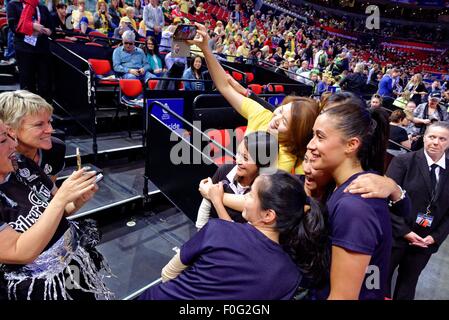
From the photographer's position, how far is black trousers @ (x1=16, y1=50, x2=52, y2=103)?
13.0 ft

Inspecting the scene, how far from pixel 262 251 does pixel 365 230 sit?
13.3 inches

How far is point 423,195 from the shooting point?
2484 millimetres

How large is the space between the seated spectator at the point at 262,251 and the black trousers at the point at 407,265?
185 cm

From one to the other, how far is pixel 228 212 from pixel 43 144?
105 centimetres

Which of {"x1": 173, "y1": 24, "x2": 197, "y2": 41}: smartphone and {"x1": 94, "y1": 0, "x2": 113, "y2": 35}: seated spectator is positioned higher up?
{"x1": 94, "y1": 0, "x2": 113, "y2": 35}: seated spectator

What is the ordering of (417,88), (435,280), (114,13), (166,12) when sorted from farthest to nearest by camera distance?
(166,12), (114,13), (417,88), (435,280)

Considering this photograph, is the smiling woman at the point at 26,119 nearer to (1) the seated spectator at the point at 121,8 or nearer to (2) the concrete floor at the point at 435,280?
(2) the concrete floor at the point at 435,280

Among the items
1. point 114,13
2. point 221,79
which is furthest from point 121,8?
point 221,79

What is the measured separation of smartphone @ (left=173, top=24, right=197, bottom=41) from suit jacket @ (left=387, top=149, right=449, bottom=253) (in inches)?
76.9

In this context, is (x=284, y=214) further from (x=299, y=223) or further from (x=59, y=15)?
(x=59, y=15)

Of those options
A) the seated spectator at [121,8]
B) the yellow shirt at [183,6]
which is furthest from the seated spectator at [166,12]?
the yellow shirt at [183,6]

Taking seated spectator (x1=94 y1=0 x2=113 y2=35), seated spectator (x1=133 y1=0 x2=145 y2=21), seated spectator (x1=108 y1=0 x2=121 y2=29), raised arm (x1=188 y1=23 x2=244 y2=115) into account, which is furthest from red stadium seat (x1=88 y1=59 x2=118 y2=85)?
raised arm (x1=188 y1=23 x2=244 y2=115)

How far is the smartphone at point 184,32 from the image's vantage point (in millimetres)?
1844

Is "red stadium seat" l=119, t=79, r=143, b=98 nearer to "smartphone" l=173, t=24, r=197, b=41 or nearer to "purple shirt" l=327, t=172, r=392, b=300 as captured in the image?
"smartphone" l=173, t=24, r=197, b=41
